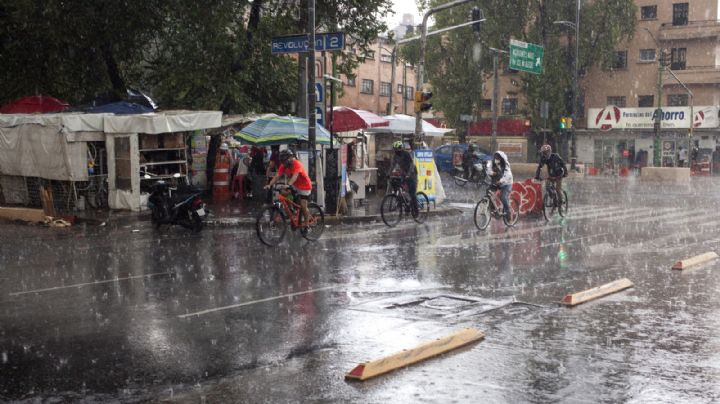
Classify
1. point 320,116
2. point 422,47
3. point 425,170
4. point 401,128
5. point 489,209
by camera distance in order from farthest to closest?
point 401,128 → point 422,47 → point 425,170 → point 320,116 → point 489,209

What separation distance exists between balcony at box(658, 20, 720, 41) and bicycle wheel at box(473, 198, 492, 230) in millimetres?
42268

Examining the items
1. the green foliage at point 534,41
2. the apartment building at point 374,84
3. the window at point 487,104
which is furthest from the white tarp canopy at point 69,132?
the window at point 487,104

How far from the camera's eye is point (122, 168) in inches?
822

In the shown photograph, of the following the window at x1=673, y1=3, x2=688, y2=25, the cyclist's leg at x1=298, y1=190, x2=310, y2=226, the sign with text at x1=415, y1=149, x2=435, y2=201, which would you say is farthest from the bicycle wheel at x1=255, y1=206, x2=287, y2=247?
the window at x1=673, y1=3, x2=688, y2=25

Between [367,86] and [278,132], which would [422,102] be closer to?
[278,132]

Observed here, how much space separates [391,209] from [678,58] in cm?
4392

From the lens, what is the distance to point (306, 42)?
18844 millimetres

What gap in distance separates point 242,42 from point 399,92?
4515 centimetres

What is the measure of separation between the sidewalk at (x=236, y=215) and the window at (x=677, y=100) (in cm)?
3822

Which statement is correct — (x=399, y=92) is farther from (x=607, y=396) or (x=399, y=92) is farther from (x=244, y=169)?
(x=607, y=396)

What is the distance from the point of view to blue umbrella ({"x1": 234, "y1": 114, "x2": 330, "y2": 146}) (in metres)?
21.3

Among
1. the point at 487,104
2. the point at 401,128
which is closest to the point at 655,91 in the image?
the point at 487,104

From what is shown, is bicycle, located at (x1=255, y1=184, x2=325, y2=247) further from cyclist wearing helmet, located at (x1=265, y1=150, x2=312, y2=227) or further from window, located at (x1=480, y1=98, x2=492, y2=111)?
window, located at (x1=480, y1=98, x2=492, y2=111)

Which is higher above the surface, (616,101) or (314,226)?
(616,101)
